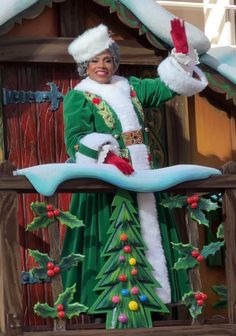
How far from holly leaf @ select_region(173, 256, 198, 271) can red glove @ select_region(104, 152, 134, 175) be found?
54 cm

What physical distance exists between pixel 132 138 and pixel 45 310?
1.12 metres

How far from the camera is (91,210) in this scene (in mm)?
7480

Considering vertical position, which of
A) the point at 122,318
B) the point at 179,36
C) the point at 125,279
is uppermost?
the point at 179,36

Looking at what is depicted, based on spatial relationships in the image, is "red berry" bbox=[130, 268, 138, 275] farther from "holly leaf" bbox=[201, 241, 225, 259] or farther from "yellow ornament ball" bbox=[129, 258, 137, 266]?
"holly leaf" bbox=[201, 241, 225, 259]

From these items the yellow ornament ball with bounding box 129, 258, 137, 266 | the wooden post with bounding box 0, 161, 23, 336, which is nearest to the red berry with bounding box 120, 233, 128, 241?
the yellow ornament ball with bounding box 129, 258, 137, 266

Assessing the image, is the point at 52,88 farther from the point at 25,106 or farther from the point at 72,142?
the point at 72,142

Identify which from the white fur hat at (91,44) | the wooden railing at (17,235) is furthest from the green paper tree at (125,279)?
the white fur hat at (91,44)

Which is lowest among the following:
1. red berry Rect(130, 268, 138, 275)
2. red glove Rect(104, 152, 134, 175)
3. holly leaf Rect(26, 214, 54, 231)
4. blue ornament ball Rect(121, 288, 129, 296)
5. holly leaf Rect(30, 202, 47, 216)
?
blue ornament ball Rect(121, 288, 129, 296)

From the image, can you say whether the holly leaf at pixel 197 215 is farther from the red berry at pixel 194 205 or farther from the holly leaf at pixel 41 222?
the holly leaf at pixel 41 222

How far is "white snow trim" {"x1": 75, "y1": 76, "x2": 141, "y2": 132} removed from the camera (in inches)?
299

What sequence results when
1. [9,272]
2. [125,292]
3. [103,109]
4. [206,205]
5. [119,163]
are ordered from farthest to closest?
[103,109] → [206,205] → [119,163] → [125,292] → [9,272]

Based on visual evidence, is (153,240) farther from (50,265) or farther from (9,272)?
(9,272)

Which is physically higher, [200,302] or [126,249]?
[126,249]

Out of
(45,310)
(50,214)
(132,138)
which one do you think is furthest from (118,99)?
(45,310)
